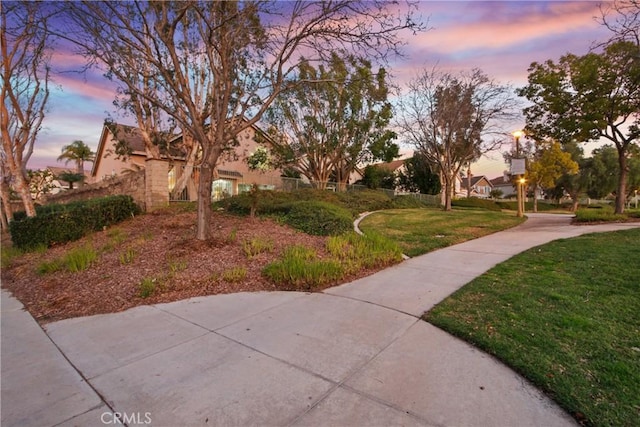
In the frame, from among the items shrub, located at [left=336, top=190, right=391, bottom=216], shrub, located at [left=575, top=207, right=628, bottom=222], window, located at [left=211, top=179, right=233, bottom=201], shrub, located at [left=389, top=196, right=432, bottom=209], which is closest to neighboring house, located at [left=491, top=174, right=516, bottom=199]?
shrub, located at [left=389, top=196, right=432, bottom=209]

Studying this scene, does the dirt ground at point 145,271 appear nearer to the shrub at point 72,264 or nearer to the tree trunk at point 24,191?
the shrub at point 72,264

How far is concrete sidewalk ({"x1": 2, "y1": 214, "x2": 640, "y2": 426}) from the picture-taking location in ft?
7.30

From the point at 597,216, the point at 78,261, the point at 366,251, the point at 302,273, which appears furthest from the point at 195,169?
the point at 597,216

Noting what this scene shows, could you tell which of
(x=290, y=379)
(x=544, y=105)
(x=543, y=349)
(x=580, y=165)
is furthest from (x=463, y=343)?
(x=580, y=165)

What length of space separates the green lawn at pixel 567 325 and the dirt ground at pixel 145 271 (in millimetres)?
2345

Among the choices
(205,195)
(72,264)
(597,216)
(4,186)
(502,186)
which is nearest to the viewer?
(72,264)

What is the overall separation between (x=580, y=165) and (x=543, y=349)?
44492mm

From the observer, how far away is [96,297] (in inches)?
189

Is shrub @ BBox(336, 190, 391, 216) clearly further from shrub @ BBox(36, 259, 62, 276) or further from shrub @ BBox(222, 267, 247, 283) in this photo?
shrub @ BBox(36, 259, 62, 276)

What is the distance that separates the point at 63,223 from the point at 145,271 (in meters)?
5.04

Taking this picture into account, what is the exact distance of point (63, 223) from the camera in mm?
8695

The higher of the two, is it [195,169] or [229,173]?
[229,173]

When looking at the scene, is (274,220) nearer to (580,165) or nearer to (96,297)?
(96,297)

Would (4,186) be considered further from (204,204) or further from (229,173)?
(204,204)
